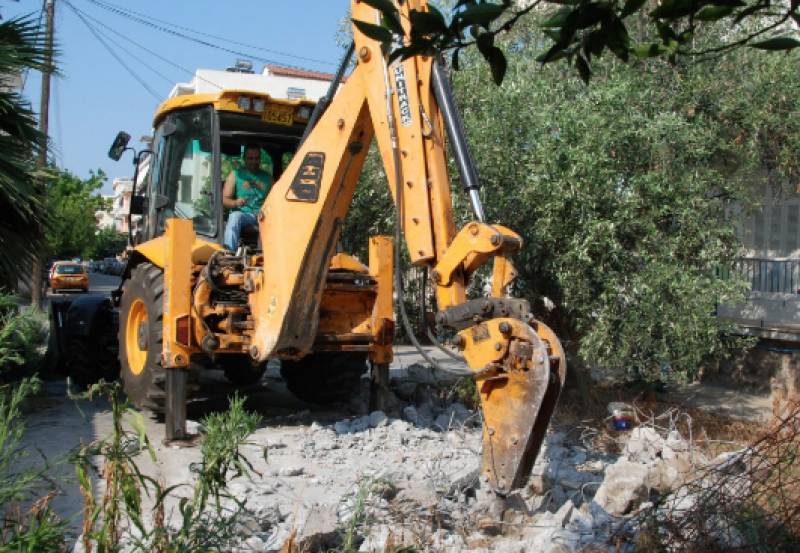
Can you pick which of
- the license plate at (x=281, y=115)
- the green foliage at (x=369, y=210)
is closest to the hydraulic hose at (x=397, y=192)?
the license plate at (x=281, y=115)

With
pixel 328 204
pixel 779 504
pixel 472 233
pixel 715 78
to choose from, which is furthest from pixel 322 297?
pixel 715 78

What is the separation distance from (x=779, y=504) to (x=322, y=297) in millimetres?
4308

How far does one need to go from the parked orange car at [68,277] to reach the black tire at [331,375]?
110 feet

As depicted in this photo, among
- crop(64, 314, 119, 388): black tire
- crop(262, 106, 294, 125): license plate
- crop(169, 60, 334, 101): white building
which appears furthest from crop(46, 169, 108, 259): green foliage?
crop(262, 106, 294, 125): license plate

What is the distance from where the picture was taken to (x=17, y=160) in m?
8.33

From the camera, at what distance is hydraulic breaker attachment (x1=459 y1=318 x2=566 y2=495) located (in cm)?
495

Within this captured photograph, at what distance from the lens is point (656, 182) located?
9.68 metres

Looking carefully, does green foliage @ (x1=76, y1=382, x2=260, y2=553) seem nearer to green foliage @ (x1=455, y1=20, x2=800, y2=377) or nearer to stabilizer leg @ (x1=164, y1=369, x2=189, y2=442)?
stabilizer leg @ (x1=164, y1=369, x2=189, y2=442)

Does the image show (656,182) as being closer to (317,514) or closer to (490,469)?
(490,469)

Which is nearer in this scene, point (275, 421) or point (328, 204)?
point (328, 204)

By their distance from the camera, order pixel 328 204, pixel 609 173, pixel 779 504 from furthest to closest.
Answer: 1. pixel 609 173
2. pixel 328 204
3. pixel 779 504

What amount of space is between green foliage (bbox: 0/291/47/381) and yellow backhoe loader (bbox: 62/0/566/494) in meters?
1.07

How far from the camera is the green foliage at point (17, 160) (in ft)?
27.1

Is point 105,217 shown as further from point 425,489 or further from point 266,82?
point 425,489
